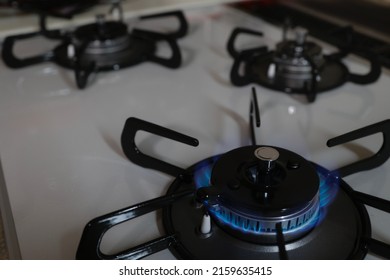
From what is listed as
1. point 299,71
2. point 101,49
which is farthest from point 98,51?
point 299,71

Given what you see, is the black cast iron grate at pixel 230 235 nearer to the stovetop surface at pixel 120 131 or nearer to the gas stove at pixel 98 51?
the stovetop surface at pixel 120 131

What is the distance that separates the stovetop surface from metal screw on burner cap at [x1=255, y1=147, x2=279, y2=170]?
0.43 feet

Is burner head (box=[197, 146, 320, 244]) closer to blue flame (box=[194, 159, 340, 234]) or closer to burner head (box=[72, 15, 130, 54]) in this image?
blue flame (box=[194, 159, 340, 234])

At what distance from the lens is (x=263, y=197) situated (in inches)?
17.1

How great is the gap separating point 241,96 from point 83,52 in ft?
1.09

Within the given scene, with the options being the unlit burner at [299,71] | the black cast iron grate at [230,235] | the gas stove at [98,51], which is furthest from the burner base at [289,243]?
the gas stove at [98,51]

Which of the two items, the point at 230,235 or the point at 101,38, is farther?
the point at 101,38

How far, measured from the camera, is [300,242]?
44 centimetres

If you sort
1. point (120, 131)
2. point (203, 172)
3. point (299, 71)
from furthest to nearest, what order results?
point (299, 71)
point (120, 131)
point (203, 172)

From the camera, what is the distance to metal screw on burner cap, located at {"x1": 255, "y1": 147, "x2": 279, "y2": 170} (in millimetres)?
457

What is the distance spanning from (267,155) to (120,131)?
275 millimetres

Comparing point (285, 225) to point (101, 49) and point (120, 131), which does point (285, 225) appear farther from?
point (101, 49)
